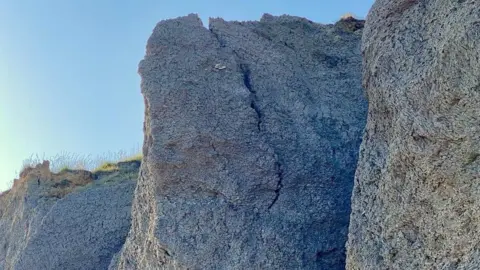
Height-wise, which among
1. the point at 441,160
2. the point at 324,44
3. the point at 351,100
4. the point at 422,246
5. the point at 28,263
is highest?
the point at 324,44

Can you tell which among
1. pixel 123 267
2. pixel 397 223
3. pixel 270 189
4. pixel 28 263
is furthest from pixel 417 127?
pixel 28 263

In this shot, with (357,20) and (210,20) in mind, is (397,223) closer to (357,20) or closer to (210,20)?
(210,20)

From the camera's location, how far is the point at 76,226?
1016cm

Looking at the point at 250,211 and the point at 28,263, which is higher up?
the point at 250,211

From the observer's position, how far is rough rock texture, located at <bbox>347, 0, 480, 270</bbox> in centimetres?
428

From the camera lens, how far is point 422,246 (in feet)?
15.1

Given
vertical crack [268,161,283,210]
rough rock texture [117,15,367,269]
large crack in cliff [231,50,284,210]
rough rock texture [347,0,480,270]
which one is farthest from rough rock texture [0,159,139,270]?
rough rock texture [347,0,480,270]

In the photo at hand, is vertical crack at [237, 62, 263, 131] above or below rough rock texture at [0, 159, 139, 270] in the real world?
above

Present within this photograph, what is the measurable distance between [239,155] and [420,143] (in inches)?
89.0

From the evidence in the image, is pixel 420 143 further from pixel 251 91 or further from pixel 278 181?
pixel 251 91

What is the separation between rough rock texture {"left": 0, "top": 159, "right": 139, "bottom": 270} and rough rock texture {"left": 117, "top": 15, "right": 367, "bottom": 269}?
2.49 m

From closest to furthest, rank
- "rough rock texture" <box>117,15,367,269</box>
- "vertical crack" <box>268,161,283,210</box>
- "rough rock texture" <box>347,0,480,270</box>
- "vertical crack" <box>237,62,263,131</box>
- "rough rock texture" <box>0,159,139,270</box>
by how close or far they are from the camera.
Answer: "rough rock texture" <box>347,0,480,270</box>
"rough rock texture" <box>117,15,367,269</box>
"vertical crack" <box>268,161,283,210</box>
"vertical crack" <box>237,62,263,131</box>
"rough rock texture" <box>0,159,139,270</box>

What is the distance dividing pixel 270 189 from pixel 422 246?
81.8 inches

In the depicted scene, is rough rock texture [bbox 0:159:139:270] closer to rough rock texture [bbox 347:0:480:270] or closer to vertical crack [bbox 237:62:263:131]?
vertical crack [bbox 237:62:263:131]
